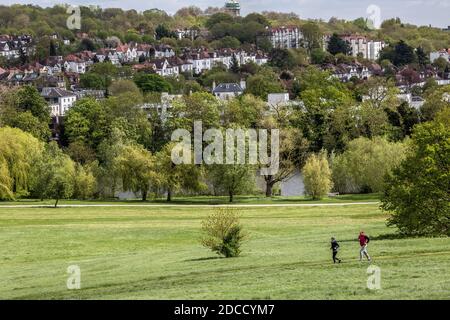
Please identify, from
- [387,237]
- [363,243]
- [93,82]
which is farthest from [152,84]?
[363,243]

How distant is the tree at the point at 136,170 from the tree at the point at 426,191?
40416 millimetres

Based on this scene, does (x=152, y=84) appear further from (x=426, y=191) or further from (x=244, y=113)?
(x=426, y=191)

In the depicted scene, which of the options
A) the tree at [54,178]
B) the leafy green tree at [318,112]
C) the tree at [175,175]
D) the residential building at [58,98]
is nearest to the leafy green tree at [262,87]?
the leafy green tree at [318,112]

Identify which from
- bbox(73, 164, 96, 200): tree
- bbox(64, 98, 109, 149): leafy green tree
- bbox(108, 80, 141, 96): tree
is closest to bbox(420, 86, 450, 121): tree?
bbox(64, 98, 109, 149): leafy green tree

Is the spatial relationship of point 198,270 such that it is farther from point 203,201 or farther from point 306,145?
point 306,145

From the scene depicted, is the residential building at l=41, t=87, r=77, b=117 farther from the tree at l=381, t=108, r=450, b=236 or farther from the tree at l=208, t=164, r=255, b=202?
the tree at l=381, t=108, r=450, b=236

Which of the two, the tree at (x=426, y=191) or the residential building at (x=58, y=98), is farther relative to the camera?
the residential building at (x=58, y=98)

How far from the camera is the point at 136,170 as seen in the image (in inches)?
3548

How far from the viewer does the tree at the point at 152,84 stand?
563ft

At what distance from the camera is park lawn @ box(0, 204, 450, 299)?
34031 millimetres

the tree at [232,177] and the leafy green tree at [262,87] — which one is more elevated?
the leafy green tree at [262,87]

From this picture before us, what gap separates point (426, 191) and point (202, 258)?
34.8 feet

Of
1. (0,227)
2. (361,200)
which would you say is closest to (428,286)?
(0,227)

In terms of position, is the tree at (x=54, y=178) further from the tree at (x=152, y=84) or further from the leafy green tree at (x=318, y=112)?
the tree at (x=152, y=84)
